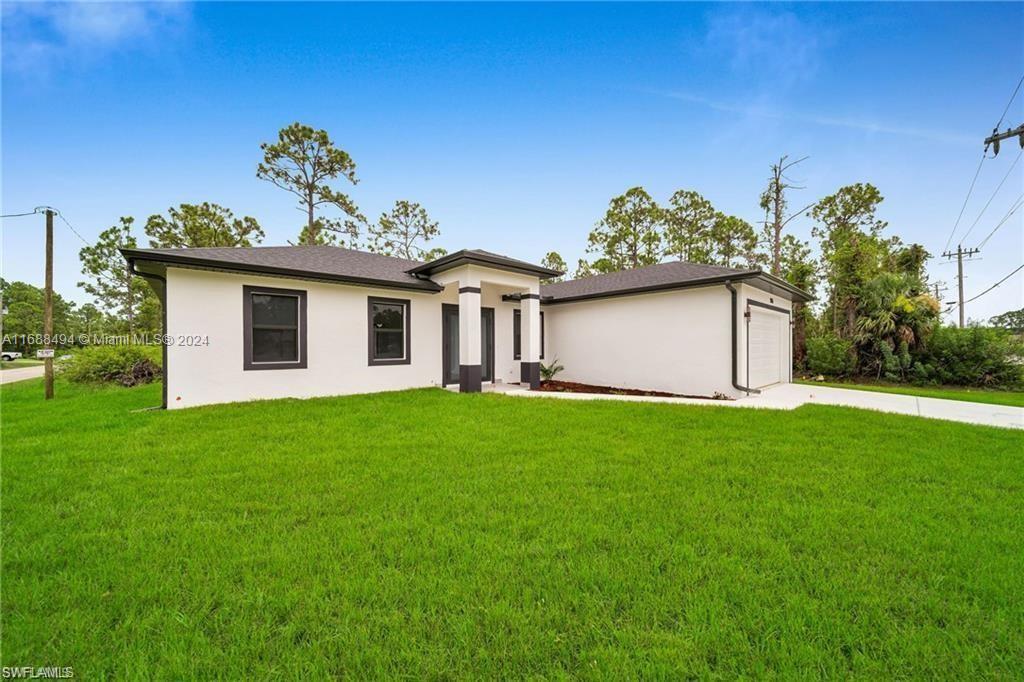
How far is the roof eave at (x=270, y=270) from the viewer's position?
6.57m

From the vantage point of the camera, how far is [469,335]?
30.8 feet

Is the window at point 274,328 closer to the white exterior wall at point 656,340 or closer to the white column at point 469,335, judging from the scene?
the white column at point 469,335

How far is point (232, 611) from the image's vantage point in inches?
75.3

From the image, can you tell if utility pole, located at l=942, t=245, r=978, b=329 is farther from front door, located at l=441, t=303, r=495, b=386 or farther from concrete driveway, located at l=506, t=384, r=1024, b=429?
front door, located at l=441, t=303, r=495, b=386

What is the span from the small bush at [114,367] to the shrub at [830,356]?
21.4 m

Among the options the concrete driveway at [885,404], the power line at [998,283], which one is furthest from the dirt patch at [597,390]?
the power line at [998,283]

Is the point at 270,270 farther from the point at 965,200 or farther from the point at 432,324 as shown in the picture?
the point at 965,200

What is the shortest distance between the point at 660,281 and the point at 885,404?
5181 mm

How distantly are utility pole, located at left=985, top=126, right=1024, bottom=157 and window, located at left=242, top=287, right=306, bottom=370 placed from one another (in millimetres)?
17654

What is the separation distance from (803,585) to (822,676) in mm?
653

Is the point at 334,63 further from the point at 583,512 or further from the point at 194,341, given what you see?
the point at 583,512

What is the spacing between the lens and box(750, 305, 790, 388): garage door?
976 centimetres

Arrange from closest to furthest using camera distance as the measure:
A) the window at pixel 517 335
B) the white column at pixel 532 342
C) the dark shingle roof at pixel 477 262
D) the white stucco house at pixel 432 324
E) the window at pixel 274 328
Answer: the white stucco house at pixel 432 324 < the window at pixel 274 328 < the dark shingle roof at pixel 477 262 < the white column at pixel 532 342 < the window at pixel 517 335

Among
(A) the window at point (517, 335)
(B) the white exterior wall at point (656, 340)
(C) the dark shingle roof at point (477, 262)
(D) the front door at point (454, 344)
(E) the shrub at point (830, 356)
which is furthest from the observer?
Answer: (E) the shrub at point (830, 356)
